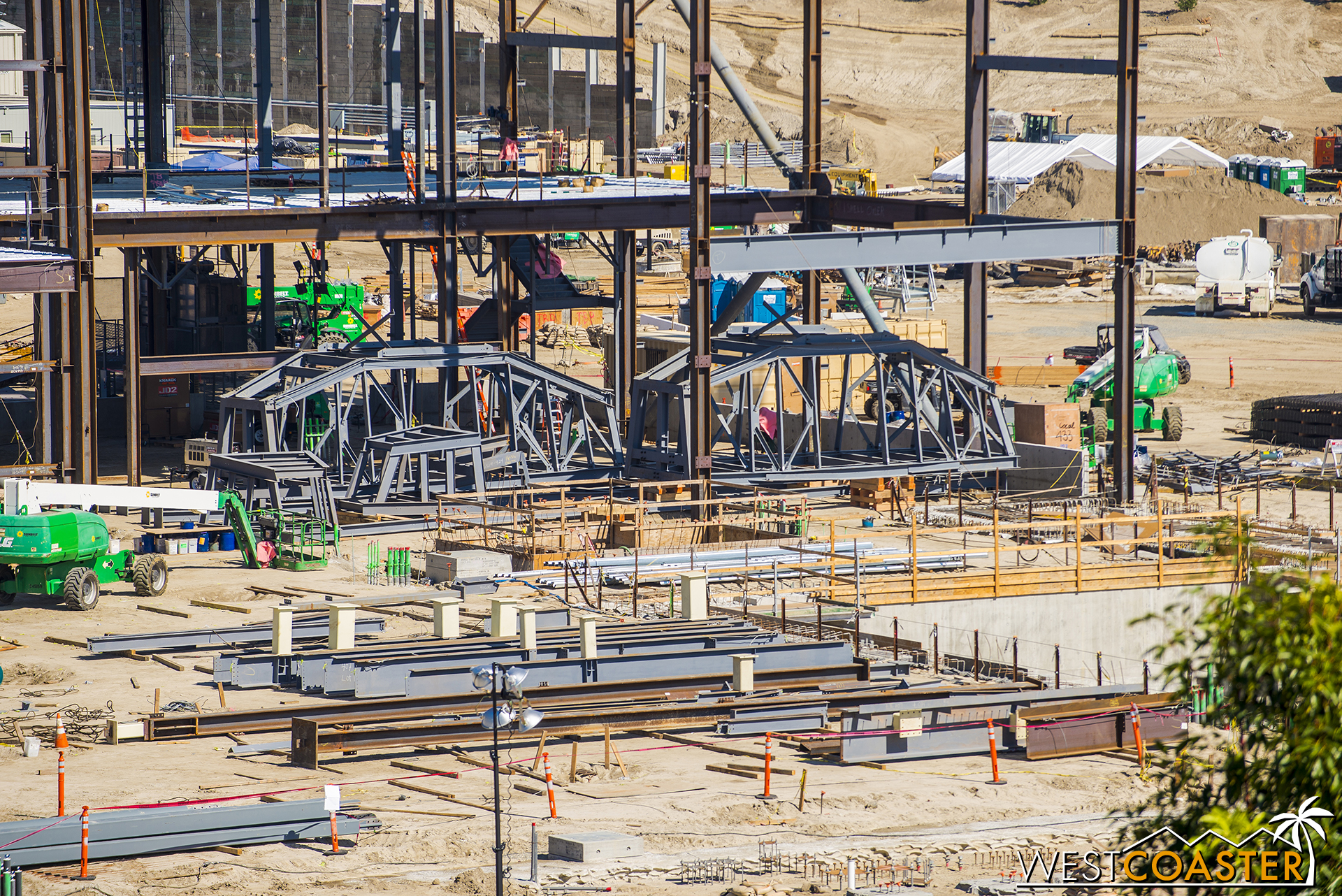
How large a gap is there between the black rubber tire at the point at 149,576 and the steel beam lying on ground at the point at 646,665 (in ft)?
27.8

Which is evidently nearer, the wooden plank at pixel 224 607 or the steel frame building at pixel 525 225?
the wooden plank at pixel 224 607

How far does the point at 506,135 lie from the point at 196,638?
25.5 meters

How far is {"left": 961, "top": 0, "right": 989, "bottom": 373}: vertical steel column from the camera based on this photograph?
44312 millimetres

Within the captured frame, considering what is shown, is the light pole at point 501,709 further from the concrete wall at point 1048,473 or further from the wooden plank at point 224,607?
the concrete wall at point 1048,473

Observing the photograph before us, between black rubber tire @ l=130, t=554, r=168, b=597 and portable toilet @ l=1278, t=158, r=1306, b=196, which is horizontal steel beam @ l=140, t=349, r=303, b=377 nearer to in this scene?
black rubber tire @ l=130, t=554, r=168, b=597

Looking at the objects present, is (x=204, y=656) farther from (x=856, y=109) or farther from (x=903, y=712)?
(x=856, y=109)

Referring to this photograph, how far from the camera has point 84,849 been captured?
18.4 metres

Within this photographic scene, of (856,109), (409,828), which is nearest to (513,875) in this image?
(409,828)

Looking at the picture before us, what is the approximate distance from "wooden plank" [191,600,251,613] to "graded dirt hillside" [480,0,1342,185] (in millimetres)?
89960

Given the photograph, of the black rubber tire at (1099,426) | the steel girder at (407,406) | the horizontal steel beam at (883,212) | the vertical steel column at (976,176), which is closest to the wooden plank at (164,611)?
the steel girder at (407,406)

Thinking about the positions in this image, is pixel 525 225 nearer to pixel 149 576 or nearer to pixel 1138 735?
pixel 149 576

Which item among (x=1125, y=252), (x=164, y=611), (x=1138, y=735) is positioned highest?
(x=1125, y=252)

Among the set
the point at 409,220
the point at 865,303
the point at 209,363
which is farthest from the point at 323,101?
the point at 865,303

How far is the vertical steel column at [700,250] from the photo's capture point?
119 feet
